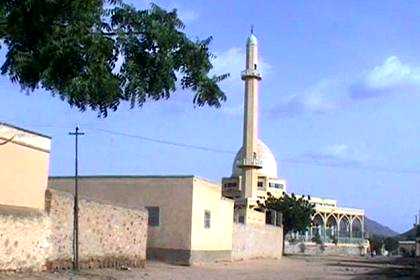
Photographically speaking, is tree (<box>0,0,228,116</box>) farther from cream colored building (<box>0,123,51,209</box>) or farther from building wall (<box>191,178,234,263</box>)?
building wall (<box>191,178,234,263</box>)

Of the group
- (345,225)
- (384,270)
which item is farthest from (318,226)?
(384,270)

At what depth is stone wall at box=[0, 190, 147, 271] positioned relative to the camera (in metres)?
22.8

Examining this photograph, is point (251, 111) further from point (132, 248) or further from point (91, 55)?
point (91, 55)

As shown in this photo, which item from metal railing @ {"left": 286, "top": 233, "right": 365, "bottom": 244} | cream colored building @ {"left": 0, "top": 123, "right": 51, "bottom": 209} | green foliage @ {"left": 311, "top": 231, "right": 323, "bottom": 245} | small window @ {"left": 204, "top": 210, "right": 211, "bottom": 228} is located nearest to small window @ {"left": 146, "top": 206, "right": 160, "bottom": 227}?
small window @ {"left": 204, "top": 210, "right": 211, "bottom": 228}

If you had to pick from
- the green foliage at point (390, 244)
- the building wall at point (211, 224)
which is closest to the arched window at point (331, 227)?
the green foliage at point (390, 244)

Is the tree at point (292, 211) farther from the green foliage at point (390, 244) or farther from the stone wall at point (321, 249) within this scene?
the green foliage at point (390, 244)

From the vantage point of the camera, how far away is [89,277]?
24984mm

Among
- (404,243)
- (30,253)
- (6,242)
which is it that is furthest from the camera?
(404,243)

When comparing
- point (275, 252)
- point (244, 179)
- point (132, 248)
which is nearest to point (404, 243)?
point (244, 179)

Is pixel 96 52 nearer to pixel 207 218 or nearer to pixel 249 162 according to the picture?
pixel 207 218

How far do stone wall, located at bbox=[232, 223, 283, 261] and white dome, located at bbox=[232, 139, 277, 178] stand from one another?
40191mm

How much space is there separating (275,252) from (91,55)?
58403 millimetres

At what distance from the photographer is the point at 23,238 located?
23266mm

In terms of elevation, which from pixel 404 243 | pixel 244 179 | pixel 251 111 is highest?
pixel 251 111
